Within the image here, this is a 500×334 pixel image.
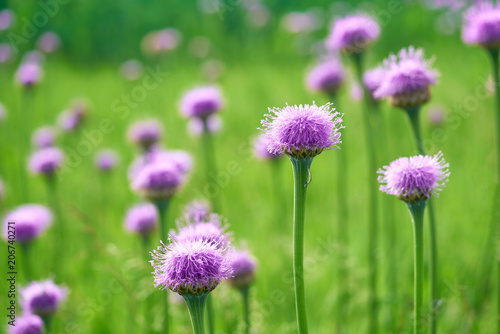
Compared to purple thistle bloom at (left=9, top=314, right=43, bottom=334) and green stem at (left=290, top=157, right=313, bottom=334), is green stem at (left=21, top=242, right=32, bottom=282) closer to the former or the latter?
purple thistle bloom at (left=9, top=314, right=43, bottom=334)

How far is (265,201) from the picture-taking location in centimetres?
414

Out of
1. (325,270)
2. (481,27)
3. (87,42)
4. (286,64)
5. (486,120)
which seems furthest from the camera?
(87,42)

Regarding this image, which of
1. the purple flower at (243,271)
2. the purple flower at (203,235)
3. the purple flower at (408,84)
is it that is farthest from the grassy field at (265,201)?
the purple flower at (408,84)

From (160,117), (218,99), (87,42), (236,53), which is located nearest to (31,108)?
(160,117)

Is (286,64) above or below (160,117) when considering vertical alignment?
above

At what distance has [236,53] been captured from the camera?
8.33m

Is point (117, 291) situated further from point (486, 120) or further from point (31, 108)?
point (31, 108)

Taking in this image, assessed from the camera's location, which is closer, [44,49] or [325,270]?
[325,270]

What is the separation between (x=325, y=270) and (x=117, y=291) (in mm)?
1214

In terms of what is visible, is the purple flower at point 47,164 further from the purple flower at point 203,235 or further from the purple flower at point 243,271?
the purple flower at point 203,235

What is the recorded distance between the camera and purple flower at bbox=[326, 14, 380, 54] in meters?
2.19

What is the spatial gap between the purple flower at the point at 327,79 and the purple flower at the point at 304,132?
154cm

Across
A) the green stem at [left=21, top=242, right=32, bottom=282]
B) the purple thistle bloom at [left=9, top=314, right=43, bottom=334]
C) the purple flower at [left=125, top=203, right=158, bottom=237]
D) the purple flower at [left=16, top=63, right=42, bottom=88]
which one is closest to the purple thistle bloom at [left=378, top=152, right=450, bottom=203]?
the purple thistle bloom at [left=9, top=314, right=43, bottom=334]

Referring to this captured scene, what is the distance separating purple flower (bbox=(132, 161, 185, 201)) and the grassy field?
30 centimetres
